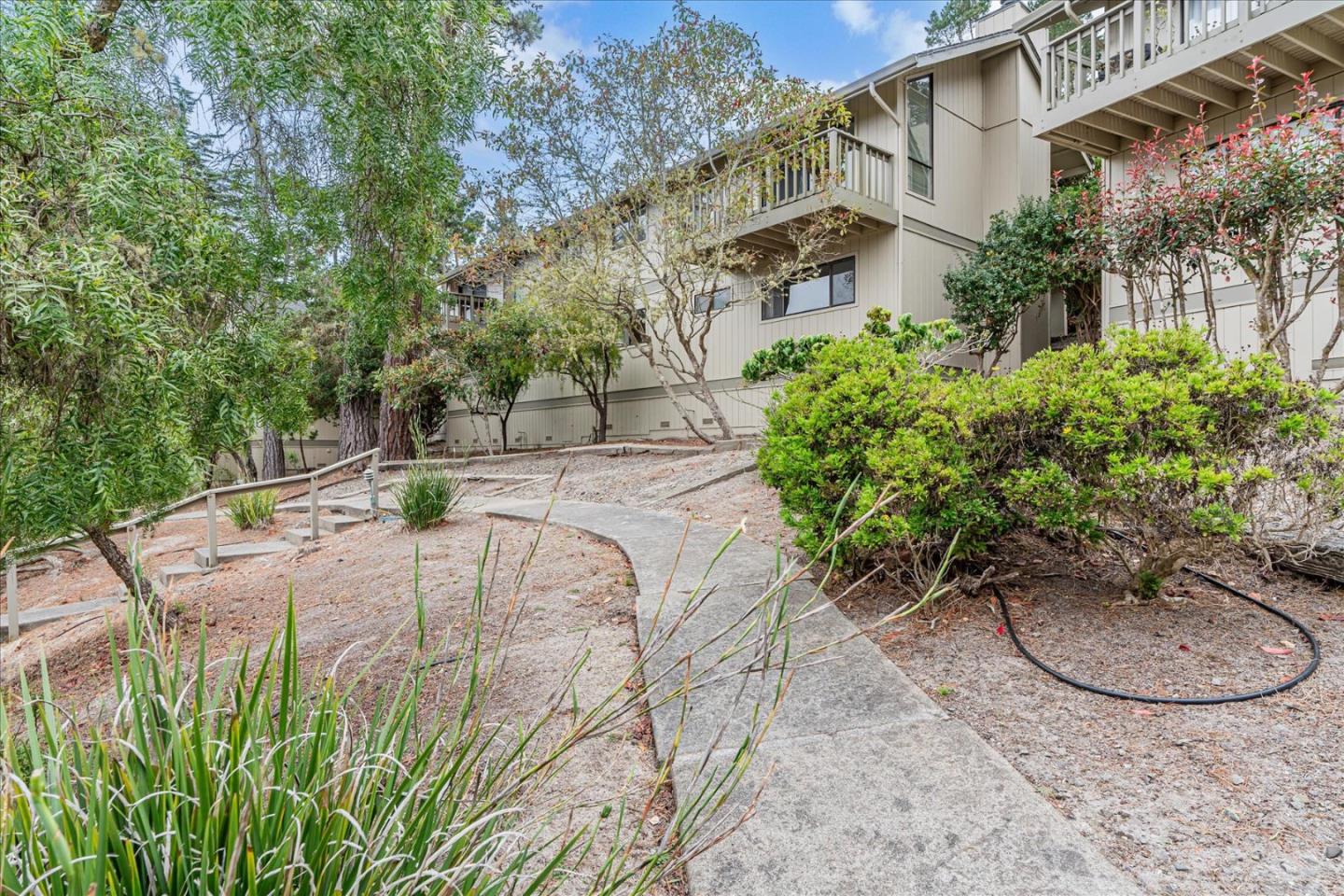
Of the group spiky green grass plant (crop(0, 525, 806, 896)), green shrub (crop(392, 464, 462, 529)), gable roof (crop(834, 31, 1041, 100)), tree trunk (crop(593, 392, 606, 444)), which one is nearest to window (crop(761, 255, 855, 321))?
gable roof (crop(834, 31, 1041, 100))

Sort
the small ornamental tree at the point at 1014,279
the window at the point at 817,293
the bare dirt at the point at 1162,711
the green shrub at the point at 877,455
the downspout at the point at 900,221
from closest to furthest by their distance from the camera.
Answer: the bare dirt at the point at 1162,711, the green shrub at the point at 877,455, the small ornamental tree at the point at 1014,279, the downspout at the point at 900,221, the window at the point at 817,293

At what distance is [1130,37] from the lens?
9422 mm

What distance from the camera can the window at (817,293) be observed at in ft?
41.5

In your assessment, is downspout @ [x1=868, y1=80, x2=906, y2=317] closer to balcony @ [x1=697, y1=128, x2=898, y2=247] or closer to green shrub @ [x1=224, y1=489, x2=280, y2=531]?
balcony @ [x1=697, y1=128, x2=898, y2=247]

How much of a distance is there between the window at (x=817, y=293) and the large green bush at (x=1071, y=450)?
9.14 meters

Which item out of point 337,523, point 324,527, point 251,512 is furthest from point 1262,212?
point 251,512

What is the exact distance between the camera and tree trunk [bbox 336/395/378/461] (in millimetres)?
16234

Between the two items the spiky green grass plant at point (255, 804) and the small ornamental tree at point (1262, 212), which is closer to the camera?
the spiky green grass plant at point (255, 804)

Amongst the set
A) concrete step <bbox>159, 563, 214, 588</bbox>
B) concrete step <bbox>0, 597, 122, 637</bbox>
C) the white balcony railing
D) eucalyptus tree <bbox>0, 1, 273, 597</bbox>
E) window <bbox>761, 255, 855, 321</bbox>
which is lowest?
concrete step <bbox>0, 597, 122, 637</bbox>

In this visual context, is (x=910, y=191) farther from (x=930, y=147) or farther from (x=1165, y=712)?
(x=1165, y=712)

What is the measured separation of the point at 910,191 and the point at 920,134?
119 cm

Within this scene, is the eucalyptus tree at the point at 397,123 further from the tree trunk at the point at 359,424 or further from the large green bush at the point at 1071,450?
the tree trunk at the point at 359,424

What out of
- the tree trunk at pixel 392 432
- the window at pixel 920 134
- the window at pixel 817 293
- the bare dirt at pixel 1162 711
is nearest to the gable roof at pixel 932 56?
the window at pixel 920 134

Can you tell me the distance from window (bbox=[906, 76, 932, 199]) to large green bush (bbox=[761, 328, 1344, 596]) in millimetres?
9779
